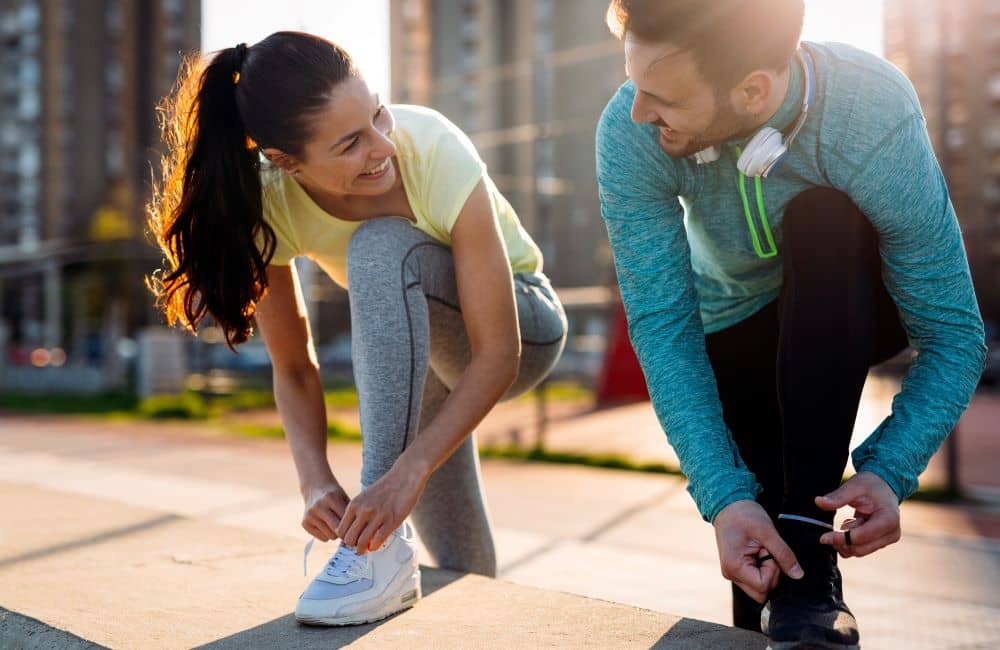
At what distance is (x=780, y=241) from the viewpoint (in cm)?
141

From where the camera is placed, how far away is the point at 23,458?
499 centimetres

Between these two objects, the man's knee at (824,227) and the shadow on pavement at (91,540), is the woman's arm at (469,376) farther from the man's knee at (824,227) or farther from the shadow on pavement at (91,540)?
the shadow on pavement at (91,540)

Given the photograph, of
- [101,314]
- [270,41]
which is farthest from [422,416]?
[101,314]

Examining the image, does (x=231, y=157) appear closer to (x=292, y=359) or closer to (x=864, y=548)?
(x=292, y=359)

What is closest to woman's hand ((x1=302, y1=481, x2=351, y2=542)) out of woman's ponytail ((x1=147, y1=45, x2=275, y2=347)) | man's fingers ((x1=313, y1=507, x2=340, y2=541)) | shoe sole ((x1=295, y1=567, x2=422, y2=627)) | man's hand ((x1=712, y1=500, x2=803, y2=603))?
man's fingers ((x1=313, y1=507, x2=340, y2=541))

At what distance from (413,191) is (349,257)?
0.52 ft

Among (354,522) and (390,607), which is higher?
(354,522)

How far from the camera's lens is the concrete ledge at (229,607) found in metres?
1.41

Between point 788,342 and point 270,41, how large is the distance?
867 millimetres

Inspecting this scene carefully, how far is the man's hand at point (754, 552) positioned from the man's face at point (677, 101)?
0.46 metres

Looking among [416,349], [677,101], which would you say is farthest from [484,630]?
[677,101]

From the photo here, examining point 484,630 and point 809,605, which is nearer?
point 809,605

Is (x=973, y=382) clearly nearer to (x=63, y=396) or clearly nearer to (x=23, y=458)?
(x=23, y=458)

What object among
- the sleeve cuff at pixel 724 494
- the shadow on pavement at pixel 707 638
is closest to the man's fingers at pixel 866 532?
the sleeve cuff at pixel 724 494
